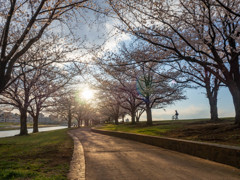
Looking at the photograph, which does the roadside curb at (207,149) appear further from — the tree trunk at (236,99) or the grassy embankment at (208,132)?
the tree trunk at (236,99)

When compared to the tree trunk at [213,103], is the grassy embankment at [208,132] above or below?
below

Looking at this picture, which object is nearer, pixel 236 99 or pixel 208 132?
pixel 208 132

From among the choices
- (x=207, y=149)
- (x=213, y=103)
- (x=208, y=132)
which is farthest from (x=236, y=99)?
(x=213, y=103)

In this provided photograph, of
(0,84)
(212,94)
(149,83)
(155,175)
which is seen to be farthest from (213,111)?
(0,84)

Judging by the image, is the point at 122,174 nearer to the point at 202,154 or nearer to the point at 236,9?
the point at 202,154

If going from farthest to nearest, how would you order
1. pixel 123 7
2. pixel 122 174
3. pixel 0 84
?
pixel 123 7 < pixel 0 84 < pixel 122 174

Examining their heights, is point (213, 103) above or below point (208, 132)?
above

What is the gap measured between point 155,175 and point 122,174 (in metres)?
0.72

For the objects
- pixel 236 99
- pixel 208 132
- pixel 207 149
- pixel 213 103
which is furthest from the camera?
pixel 213 103

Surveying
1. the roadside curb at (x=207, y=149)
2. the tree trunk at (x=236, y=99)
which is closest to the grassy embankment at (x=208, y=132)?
the tree trunk at (x=236, y=99)

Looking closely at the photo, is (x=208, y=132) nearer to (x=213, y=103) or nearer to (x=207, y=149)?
(x=207, y=149)

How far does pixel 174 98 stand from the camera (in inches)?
1046

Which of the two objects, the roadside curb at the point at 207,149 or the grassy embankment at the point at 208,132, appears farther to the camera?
the grassy embankment at the point at 208,132

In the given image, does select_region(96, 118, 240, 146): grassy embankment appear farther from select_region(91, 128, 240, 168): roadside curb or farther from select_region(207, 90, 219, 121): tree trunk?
select_region(207, 90, 219, 121): tree trunk
